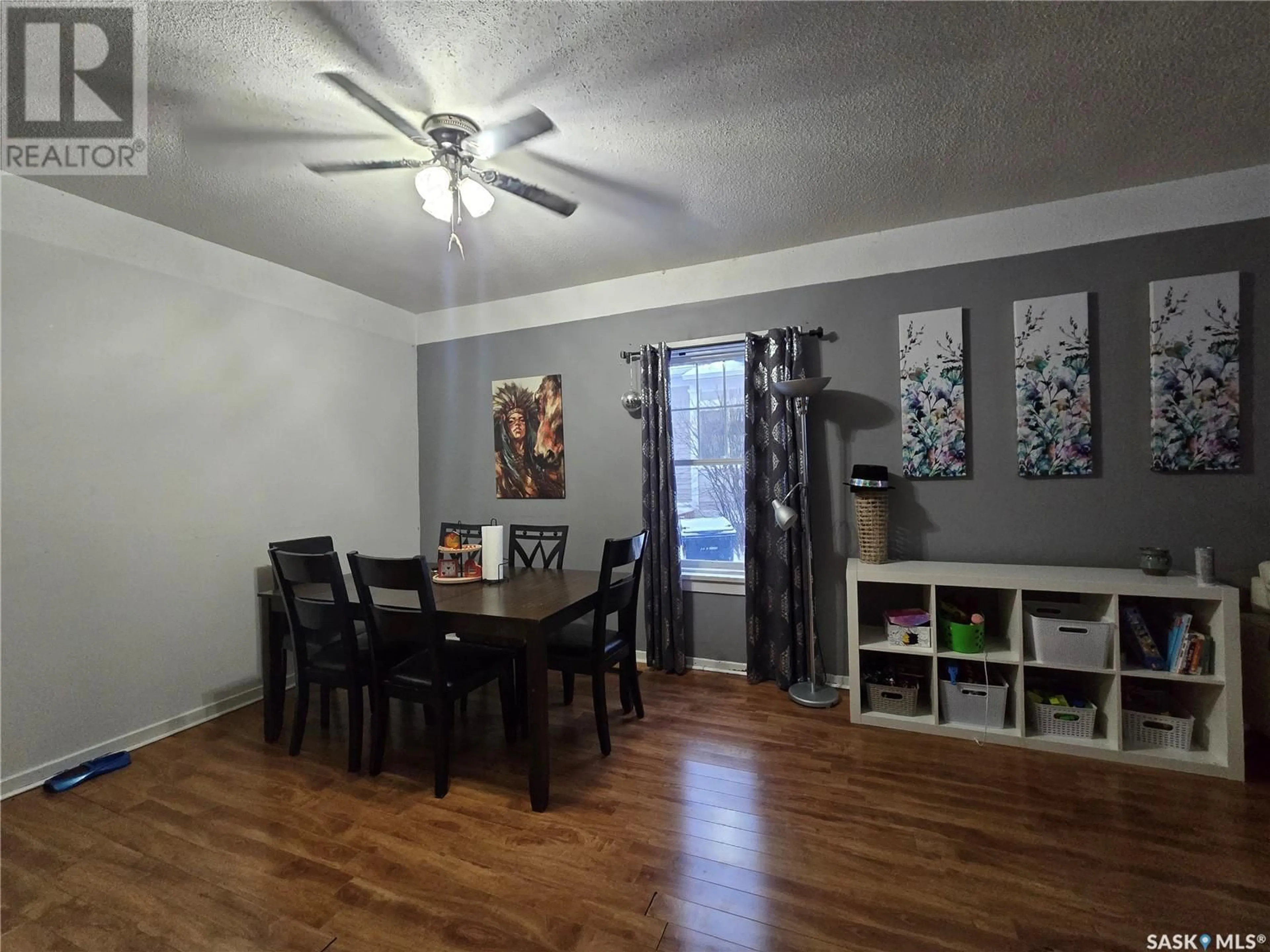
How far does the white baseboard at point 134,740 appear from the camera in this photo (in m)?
2.01

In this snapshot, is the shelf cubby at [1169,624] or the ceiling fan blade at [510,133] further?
the shelf cubby at [1169,624]

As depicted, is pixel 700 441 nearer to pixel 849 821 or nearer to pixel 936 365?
pixel 936 365

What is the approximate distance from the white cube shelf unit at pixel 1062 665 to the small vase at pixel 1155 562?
3 cm

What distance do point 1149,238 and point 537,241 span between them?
3.02m

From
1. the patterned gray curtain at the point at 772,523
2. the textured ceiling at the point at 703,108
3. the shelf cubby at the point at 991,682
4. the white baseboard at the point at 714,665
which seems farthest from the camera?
the white baseboard at the point at 714,665

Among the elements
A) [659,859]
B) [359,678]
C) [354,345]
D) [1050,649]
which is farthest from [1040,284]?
[354,345]

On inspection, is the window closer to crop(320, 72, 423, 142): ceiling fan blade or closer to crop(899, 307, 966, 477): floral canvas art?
crop(899, 307, 966, 477): floral canvas art

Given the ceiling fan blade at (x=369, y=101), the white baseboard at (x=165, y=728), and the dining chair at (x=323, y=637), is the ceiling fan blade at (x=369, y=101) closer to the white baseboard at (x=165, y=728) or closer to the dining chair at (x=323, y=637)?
the dining chair at (x=323, y=637)

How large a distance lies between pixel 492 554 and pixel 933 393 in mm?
2458

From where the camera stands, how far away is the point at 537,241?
111 inches

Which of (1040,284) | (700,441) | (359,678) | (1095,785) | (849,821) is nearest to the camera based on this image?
(849,821)

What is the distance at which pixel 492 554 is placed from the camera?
7.95ft

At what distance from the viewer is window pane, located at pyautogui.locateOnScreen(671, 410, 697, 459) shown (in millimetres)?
3293

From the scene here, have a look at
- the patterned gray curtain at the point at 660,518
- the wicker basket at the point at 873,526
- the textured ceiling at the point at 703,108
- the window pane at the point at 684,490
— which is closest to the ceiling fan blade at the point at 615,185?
the textured ceiling at the point at 703,108
